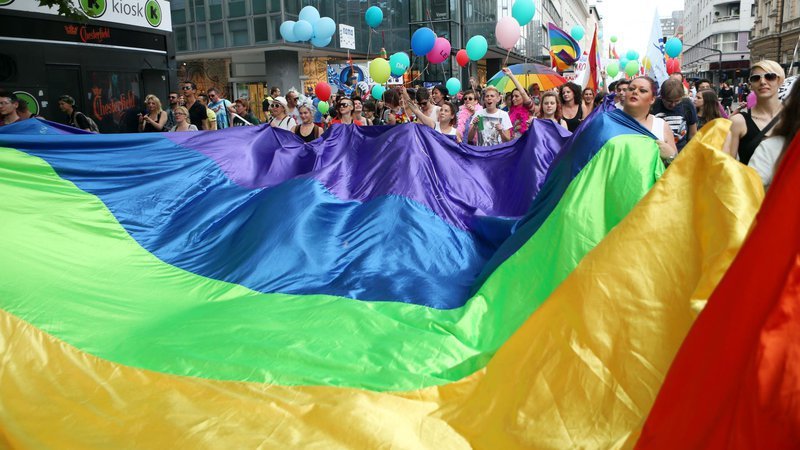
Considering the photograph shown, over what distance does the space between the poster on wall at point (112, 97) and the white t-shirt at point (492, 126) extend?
24.5 feet

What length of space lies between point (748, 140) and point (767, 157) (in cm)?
122

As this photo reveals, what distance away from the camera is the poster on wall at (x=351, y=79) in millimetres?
15558

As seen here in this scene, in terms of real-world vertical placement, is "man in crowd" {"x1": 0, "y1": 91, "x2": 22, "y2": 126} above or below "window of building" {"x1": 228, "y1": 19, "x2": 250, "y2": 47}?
below

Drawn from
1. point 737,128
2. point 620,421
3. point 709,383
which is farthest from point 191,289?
point 737,128

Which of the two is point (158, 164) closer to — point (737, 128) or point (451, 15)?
point (737, 128)

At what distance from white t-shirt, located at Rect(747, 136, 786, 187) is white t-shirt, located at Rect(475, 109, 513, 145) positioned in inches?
156

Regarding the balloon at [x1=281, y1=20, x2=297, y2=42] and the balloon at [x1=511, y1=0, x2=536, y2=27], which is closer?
the balloon at [x1=511, y1=0, x2=536, y2=27]

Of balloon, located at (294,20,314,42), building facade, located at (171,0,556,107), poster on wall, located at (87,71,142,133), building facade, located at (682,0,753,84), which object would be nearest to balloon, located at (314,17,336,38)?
balloon, located at (294,20,314,42)

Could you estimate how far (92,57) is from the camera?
11.4 meters

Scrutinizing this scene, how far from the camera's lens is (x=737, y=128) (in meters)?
4.01

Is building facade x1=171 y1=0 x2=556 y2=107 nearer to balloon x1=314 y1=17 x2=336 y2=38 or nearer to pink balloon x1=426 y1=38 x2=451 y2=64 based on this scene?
balloon x1=314 y1=17 x2=336 y2=38

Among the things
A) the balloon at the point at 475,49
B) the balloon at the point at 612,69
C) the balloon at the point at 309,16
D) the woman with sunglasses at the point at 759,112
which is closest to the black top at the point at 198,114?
the balloon at the point at 309,16

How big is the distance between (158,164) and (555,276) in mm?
3099

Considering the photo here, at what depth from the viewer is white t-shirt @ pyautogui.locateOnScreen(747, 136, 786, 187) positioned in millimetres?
2850
